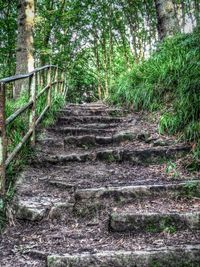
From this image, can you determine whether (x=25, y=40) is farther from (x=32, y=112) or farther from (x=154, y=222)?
(x=154, y=222)

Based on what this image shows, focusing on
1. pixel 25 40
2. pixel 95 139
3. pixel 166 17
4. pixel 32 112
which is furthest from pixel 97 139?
pixel 166 17

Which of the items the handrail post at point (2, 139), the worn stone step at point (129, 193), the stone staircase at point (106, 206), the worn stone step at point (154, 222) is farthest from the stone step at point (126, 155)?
the worn stone step at point (154, 222)

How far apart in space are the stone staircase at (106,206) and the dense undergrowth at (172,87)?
265 mm

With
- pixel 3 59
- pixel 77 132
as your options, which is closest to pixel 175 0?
pixel 3 59

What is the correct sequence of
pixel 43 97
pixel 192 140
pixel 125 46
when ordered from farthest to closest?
pixel 125 46, pixel 43 97, pixel 192 140

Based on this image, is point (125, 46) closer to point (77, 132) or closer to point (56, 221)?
point (77, 132)

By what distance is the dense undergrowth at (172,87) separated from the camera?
4.37 metres

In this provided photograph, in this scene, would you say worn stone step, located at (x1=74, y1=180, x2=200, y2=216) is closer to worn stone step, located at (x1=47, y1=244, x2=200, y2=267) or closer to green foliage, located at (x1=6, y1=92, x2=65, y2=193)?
green foliage, located at (x1=6, y1=92, x2=65, y2=193)

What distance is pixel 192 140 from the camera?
4.18 m

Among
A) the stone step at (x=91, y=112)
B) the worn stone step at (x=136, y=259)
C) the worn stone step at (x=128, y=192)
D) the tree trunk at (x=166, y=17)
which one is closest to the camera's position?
the worn stone step at (x=136, y=259)

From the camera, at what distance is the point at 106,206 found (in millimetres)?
3135

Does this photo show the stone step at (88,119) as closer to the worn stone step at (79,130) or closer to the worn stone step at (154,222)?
the worn stone step at (79,130)

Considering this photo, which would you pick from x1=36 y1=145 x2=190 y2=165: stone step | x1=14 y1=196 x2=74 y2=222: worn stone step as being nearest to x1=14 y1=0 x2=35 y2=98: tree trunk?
x1=36 y1=145 x2=190 y2=165: stone step

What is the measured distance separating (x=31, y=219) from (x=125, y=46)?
1014 cm
